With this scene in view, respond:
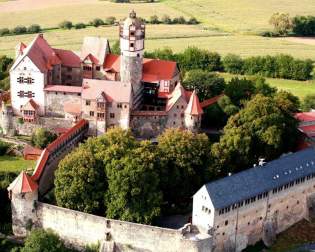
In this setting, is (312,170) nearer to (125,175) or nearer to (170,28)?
(125,175)

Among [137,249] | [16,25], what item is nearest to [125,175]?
[137,249]

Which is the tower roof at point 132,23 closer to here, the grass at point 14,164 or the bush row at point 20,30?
the grass at point 14,164

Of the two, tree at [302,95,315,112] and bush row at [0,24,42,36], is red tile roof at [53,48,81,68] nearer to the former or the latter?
tree at [302,95,315,112]

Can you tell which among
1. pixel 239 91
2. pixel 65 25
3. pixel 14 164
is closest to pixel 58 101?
pixel 14 164

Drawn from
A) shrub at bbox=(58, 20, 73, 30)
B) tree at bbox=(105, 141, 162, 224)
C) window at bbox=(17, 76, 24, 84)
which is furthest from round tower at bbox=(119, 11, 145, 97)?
shrub at bbox=(58, 20, 73, 30)

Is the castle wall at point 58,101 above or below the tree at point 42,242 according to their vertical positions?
above

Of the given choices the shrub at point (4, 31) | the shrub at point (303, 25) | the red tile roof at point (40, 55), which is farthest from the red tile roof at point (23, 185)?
the shrub at point (303, 25)

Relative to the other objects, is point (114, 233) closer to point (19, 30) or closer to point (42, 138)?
point (42, 138)

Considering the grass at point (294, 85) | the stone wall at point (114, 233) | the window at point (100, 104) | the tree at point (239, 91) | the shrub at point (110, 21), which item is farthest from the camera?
the shrub at point (110, 21)
